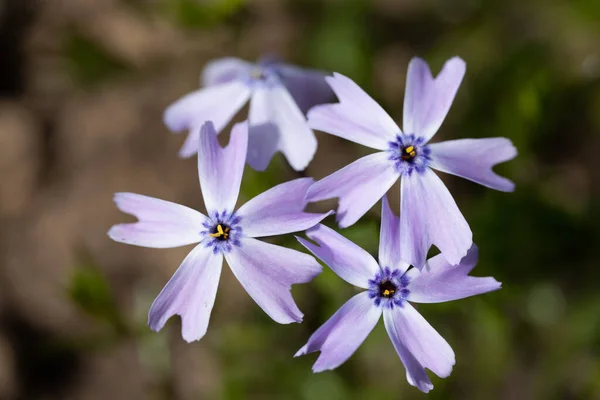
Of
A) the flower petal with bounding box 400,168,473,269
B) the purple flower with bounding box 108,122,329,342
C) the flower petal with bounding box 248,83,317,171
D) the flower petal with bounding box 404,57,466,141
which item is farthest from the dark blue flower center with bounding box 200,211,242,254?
the flower petal with bounding box 404,57,466,141

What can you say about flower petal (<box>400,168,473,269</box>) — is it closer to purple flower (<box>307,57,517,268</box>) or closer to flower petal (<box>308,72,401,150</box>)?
purple flower (<box>307,57,517,268</box>)

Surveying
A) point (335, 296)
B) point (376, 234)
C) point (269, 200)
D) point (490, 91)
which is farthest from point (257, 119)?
point (490, 91)

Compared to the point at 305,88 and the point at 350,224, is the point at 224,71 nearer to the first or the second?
the point at 305,88

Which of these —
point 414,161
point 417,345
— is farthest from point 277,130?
point 417,345

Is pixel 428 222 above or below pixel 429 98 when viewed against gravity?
below

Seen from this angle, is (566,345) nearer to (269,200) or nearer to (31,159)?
(269,200)

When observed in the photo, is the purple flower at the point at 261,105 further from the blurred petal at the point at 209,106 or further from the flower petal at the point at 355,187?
the flower petal at the point at 355,187
